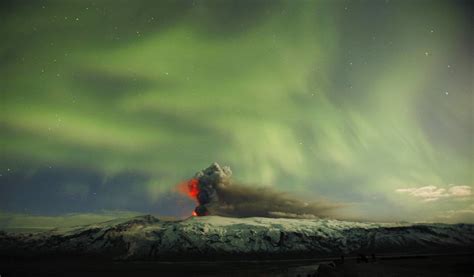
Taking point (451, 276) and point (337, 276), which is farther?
point (337, 276)

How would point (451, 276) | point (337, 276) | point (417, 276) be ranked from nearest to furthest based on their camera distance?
1. point (451, 276)
2. point (417, 276)
3. point (337, 276)

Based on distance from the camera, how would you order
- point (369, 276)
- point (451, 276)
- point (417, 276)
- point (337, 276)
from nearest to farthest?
point (451, 276)
point (417, 276)
point (369, 276)
point (337, 276)

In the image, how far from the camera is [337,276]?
69062mm

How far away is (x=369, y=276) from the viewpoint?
59.6 meters

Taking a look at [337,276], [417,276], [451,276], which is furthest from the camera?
[337,276]

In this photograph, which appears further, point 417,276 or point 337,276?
point 337,276

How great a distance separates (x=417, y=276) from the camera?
5444 centimetres

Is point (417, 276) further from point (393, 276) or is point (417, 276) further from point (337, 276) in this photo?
point (337, 276)

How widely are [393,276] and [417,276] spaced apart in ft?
13.4

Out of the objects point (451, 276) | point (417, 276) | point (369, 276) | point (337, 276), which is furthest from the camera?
point (337, 276)

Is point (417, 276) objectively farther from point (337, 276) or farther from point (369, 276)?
point (337, 276)

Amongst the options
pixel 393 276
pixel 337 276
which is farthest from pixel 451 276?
pixel 337 276

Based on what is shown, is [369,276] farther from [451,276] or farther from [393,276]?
[451,276]

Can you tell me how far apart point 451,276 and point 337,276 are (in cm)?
2205
